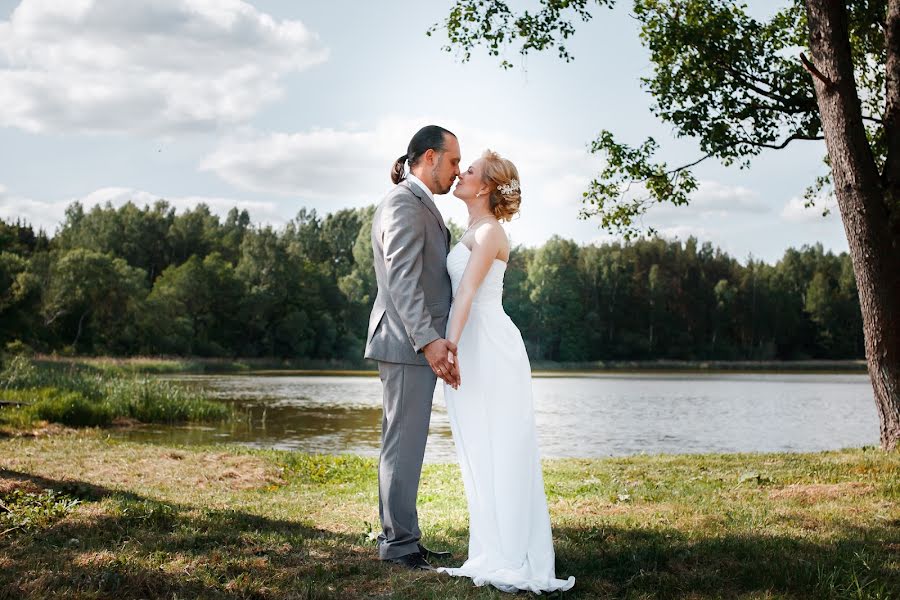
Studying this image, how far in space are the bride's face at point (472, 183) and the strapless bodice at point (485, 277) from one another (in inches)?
10.7

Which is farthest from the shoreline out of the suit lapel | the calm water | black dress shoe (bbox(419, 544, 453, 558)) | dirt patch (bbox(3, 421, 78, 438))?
the suit lapel

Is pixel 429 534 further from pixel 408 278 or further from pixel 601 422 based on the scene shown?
pixel 601 422

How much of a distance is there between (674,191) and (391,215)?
29.5ft

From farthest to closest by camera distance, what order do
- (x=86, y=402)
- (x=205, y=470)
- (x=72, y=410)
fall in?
(x=86, y=402) < (x=72, y=410) < (x=205, y=470)

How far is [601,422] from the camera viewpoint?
21438 mm

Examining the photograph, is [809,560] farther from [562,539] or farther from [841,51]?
[841,51]

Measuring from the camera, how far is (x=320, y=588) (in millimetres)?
3887

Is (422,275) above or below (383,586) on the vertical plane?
above

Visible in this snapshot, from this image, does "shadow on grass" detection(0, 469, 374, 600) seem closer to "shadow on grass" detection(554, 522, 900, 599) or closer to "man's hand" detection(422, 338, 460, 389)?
Result: "man's hand" detection(422, 338, 460, 389)

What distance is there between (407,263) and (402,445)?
974mm

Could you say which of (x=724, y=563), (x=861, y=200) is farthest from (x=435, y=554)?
(x=861, y=200)

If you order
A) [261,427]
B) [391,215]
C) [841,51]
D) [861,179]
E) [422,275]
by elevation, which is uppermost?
[841,51]

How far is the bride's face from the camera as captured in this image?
438 centimetres

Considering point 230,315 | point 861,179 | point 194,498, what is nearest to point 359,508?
point 194,498
